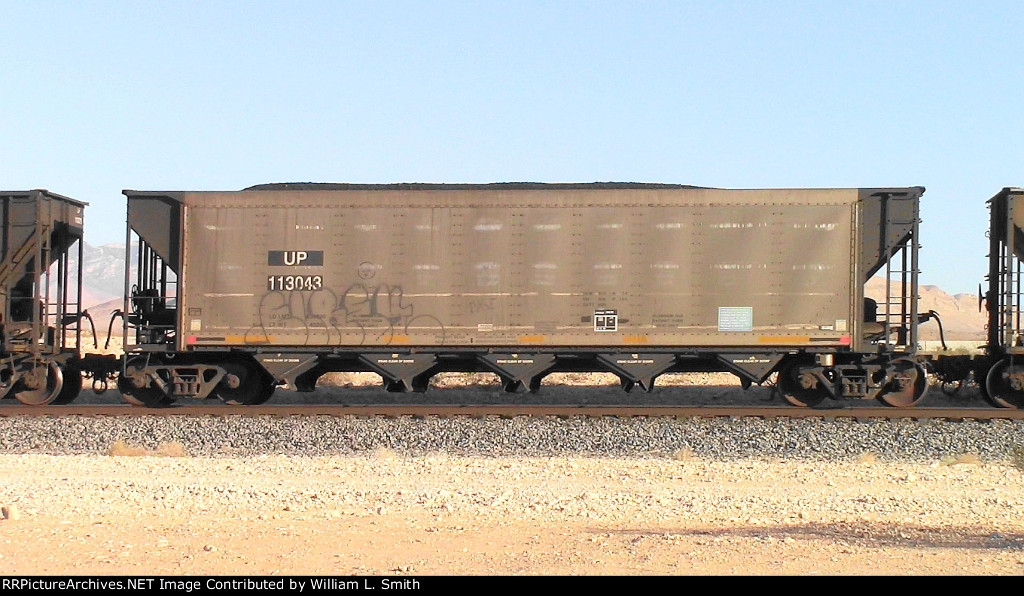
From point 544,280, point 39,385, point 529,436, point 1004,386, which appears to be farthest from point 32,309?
point 1004,386

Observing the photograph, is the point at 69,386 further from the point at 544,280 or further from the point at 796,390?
the point at 796,390

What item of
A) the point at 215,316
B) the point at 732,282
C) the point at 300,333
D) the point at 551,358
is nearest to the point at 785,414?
the point at 732,282

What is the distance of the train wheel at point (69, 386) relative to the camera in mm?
15302

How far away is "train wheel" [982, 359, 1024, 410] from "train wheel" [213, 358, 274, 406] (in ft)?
37.9

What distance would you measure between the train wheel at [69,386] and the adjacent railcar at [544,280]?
1794 millimetres

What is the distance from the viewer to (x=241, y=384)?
47.4 feet

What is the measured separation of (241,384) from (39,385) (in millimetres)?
3401

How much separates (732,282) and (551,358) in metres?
2.96

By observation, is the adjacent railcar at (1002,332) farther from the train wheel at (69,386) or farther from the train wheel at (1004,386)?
the train wheel at (69,386)

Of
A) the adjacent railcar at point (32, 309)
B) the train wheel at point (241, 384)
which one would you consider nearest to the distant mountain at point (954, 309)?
the train wheel at point (241, 384)

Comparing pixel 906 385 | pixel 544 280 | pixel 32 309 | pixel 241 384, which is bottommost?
pixel 241 384

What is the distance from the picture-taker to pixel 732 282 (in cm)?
1380

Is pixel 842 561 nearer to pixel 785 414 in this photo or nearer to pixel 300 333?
pixel 785 414

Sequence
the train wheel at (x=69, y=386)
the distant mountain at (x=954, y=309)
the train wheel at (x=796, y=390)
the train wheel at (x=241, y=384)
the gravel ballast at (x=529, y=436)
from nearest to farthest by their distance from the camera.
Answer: the gravel ballast at (x=529, y=436)
the train wheel at (x=796, y=390)
the train wheel at (x=241, y=384)
the train wheel at (x=69, y=386)
the distant mountain at (x=954, y=309)
